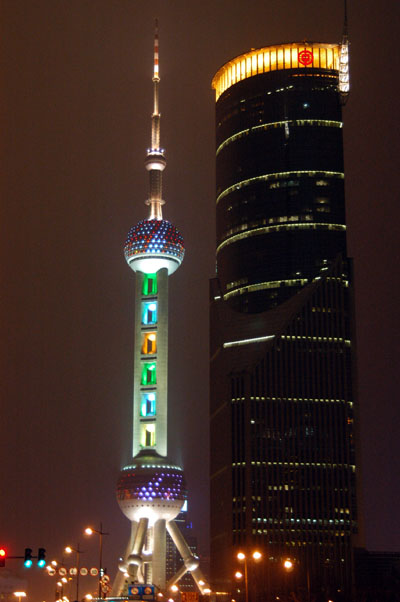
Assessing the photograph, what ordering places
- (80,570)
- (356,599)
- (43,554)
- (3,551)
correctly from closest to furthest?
(3,551)
(43,554)
(80,570)
(356,599)

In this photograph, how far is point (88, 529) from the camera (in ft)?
405

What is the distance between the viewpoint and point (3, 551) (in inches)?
3066

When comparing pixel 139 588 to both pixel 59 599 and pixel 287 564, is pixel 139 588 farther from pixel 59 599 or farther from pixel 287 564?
pixel 59 599

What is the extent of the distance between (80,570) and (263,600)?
61.5 meters

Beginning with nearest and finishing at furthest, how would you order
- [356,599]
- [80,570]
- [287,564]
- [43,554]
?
[43,554]
[287,564]
[80,570]
[356,599]

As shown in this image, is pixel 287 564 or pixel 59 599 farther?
pixel 59 599

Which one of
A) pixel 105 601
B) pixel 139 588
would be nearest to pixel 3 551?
pixel 105 601

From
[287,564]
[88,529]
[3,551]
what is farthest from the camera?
[88,529]

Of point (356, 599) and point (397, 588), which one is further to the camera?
point (397, 588)

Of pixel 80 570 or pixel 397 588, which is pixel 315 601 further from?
pixel 397 588

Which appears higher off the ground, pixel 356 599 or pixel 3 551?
pixel 356 599

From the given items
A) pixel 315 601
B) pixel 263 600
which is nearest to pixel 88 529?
pixel 315 601

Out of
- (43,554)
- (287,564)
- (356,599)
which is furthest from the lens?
(356,599)

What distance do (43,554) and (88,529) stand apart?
39658 mm
